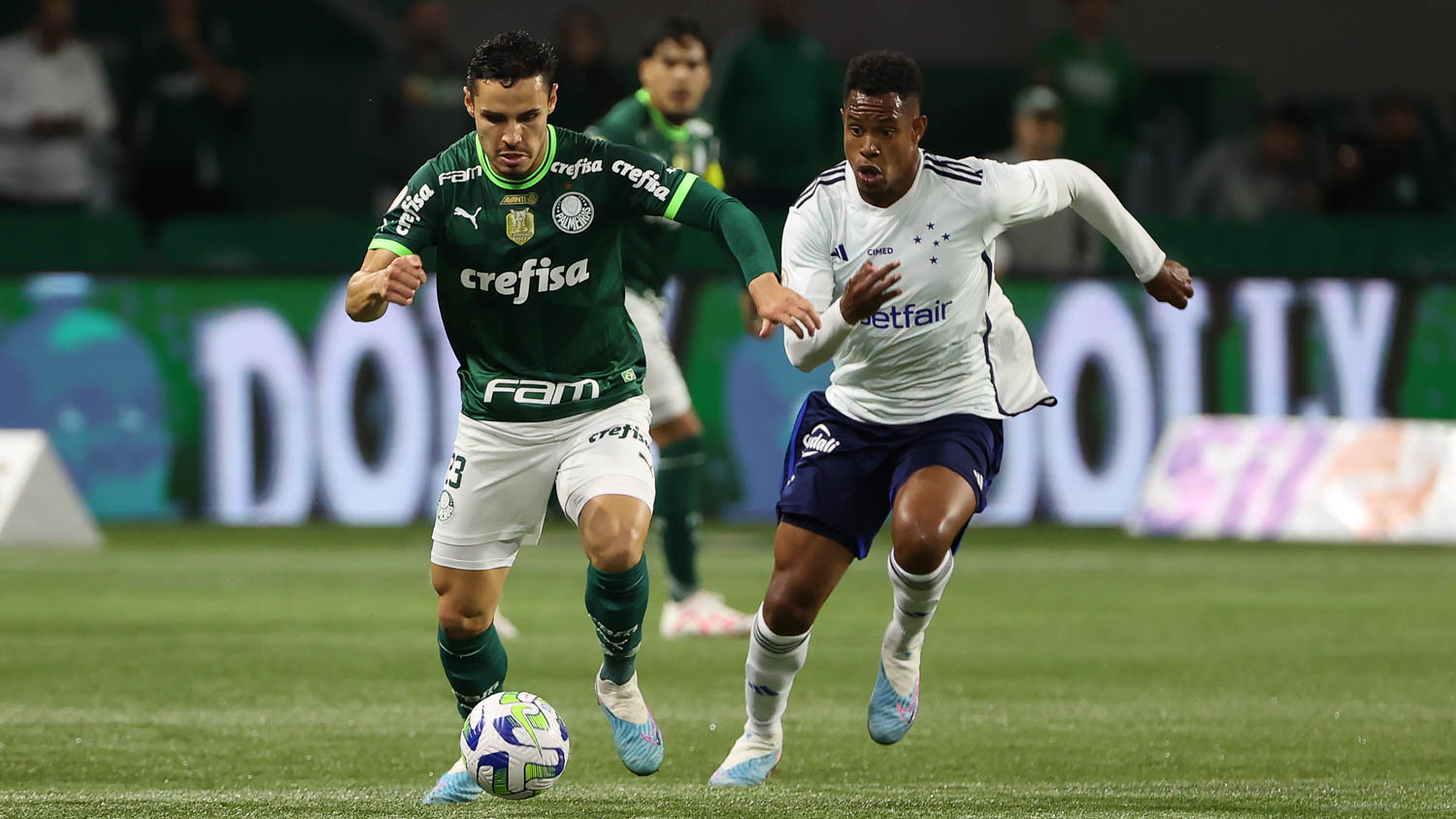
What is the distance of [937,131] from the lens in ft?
59.8

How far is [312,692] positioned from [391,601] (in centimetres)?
310

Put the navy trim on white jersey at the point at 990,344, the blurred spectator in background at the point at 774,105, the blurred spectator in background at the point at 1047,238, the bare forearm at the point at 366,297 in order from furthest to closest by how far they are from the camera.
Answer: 1. the blurred spectator in background at the point at 774,105
2. the blurred spectator in background at the point at 1047,238
3. the navy trim on white jersey at the point at 990,344
4. the bare forearm at the point at 366,297

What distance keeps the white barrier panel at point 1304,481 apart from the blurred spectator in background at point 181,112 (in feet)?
23.1

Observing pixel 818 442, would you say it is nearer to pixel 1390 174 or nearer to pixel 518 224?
pixel 518 224

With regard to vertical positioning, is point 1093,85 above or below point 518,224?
below

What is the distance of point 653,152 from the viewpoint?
31.3 ft

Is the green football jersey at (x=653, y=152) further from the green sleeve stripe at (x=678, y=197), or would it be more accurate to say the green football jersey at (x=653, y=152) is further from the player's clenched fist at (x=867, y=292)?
the player's clenched fist at (x=867, y=292)

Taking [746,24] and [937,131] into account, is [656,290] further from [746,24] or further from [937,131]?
[746,24]

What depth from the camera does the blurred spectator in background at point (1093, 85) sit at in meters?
16.6

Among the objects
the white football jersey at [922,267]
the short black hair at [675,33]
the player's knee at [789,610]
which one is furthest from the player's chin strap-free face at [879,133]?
the short black hair at [675,33]

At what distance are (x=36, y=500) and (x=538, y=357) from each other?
27.0ft

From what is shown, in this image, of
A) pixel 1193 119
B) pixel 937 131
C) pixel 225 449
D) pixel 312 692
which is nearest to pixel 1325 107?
pixel 1193 119

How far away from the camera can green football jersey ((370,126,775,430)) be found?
20.4 feet

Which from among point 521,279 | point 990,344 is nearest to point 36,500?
point 521,279
